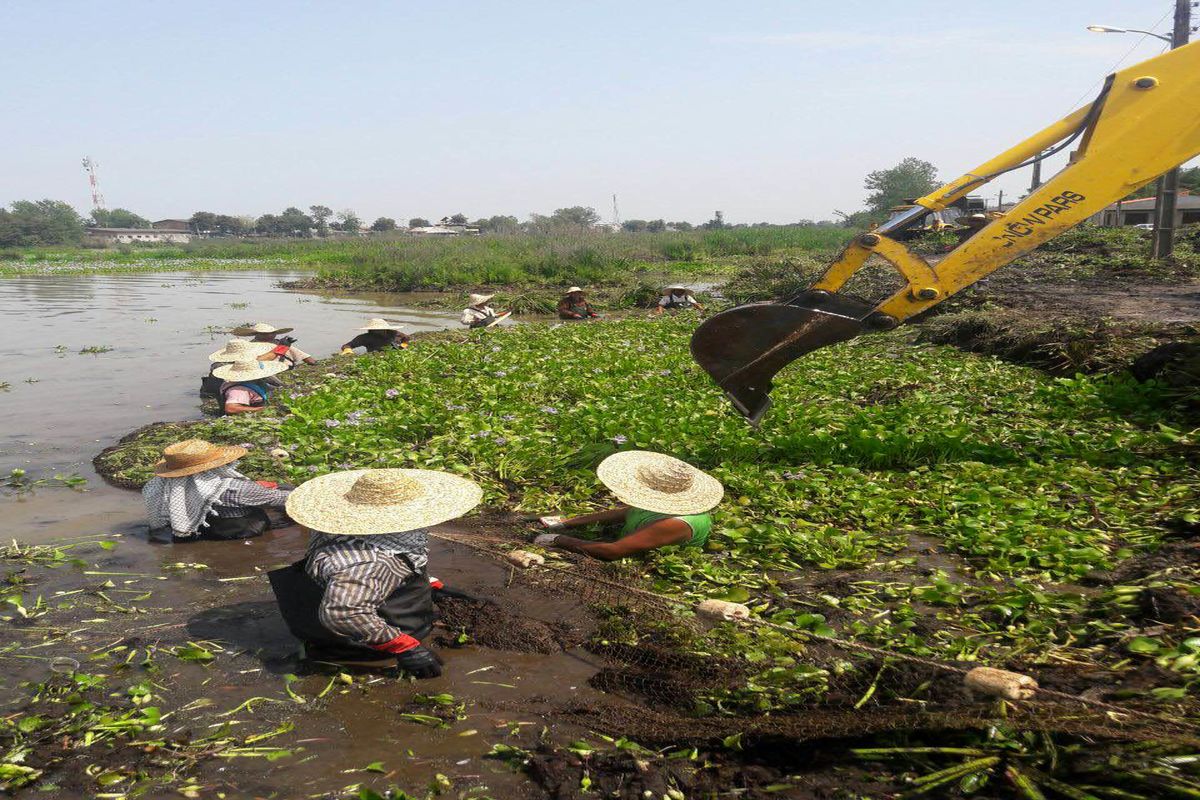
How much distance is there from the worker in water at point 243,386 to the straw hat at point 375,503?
5.10m

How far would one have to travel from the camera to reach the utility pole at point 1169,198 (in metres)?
14.7

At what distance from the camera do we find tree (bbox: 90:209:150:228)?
114312 millimetres

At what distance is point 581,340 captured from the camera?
12.6 metres

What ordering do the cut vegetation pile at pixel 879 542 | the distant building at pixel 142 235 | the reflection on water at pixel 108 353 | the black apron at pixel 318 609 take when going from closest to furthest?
the cut vegetation pile at pixel 879 542 < the black apron at pixel 318 609 < the reflection on water at pixel 108 353 < the distant building at pixel 142 235

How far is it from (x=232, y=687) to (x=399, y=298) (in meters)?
22.5

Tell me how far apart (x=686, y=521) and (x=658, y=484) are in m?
0.28

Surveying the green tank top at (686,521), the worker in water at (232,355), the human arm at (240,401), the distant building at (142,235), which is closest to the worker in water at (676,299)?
the worker in water at (232,355)

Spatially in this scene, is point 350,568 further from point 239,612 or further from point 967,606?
point 967,606

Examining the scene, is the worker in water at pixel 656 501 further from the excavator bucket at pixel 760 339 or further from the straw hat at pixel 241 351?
the straw hat at pixel 241 351

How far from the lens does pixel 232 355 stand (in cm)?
934

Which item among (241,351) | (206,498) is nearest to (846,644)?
(206,498)

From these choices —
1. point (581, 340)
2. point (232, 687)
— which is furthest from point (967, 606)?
point (581, 340)

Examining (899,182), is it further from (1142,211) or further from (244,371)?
(244,371)

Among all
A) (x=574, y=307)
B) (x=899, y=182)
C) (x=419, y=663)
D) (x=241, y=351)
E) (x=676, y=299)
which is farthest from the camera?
(x=899, y=182)
